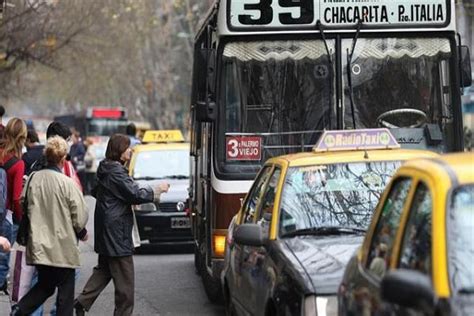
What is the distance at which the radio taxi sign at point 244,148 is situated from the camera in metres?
11.2

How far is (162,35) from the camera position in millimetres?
57906

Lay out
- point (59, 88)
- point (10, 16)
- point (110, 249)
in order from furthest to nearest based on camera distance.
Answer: point (59, 88) → point (10, 16) → point (110, 249)

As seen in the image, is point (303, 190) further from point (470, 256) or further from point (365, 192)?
point (470, 256)

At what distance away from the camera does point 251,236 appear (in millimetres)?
8008

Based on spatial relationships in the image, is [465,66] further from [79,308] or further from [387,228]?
[387,228]

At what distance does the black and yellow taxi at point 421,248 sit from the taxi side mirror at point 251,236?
1.86 metres

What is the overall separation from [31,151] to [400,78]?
14.6ft

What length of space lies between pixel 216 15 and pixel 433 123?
7.66ft

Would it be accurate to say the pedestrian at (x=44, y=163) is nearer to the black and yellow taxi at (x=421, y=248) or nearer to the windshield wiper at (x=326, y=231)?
the windshield wiper at (x=326, y=231)

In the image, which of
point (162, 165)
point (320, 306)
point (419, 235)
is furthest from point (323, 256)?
point (162, 165)

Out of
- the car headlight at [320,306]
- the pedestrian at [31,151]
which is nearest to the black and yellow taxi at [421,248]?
the car headlight at [320,306]

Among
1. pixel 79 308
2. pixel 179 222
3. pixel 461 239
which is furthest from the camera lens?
pixel 179 222

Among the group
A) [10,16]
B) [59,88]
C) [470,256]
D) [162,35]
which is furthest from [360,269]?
[59,88]

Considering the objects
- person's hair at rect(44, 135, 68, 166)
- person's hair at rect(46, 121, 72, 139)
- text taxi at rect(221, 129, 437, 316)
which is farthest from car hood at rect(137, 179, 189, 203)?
text taxi at rect(221, 129, 437, 316)
